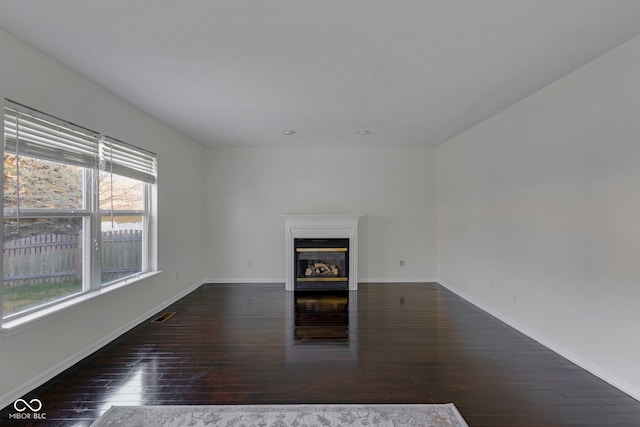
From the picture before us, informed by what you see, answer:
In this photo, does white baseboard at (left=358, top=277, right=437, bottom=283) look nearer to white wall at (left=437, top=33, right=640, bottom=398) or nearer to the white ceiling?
white wall at (left=437, top=33, right=640, bottom=398)

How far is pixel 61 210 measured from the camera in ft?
7.73

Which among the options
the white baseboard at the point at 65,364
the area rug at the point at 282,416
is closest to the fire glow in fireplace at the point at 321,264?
the white baseboard at the point at 65,364

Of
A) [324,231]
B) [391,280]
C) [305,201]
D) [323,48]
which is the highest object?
[323,48]

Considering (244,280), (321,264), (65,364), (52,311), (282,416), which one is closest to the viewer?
(282,416)

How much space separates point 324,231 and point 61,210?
11.2ft

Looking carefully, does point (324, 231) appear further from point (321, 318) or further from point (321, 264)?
point (321, 318)

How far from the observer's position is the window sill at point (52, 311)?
1907 millimetres

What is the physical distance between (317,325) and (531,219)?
103 inches

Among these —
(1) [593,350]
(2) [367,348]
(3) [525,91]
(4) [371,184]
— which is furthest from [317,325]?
(3) [525,91]

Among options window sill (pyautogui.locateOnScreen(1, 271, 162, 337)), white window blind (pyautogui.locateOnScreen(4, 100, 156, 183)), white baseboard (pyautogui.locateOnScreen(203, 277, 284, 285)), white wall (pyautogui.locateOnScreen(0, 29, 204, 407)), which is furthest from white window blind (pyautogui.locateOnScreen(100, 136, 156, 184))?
white baseboard (pyautogui.locateOnScreen(203, 277, 284, 285))

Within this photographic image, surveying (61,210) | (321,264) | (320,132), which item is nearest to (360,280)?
(321,264)

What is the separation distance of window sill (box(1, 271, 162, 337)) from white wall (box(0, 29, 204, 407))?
0.05 m

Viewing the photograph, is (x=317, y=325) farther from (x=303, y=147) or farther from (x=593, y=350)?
(x=303, y=147)

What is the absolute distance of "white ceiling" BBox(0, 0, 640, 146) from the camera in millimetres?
1668
